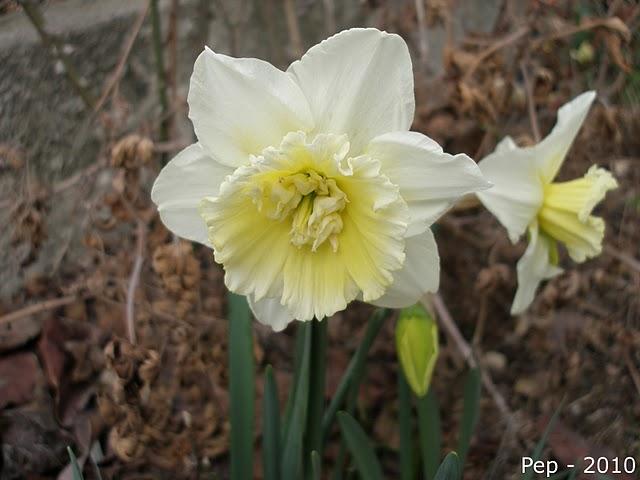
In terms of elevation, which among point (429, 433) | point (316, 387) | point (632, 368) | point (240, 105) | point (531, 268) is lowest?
point (632, 368)

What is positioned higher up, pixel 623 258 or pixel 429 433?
pixel 623 258

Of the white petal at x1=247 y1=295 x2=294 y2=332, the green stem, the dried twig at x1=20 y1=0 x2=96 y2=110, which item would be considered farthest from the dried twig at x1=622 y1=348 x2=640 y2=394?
the dried twig at x1=20 y1=0 x2=96 y2=110

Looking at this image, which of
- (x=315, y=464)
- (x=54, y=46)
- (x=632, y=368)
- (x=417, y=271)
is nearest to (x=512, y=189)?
(x=417, y=271)

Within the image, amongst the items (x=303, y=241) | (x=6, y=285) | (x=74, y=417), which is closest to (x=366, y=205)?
(x=303, y=241)

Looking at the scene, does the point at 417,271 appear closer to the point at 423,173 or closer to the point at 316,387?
the point at 423,173

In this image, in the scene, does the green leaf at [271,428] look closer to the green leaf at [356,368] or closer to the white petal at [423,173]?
the green leaf at [356,368]

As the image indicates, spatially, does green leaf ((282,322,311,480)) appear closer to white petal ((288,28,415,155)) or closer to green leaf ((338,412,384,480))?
green leaf ((338,412,384,480))
